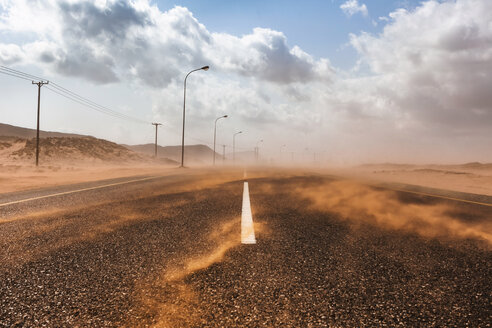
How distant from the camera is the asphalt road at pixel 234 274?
4.96 ft

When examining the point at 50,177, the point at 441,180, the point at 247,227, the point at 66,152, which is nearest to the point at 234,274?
the point at 247,227

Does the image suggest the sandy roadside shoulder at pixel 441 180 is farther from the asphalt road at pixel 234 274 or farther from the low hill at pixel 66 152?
the low hill at pixel 66 152

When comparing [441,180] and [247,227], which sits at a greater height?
[247,227]

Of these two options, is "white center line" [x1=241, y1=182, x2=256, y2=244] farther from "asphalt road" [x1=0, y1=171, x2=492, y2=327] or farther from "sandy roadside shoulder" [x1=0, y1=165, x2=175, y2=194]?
"sandy roadside shoulder" [x1=0, y1=165, x2=175, y2=194]

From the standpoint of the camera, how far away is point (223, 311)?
1555 mm

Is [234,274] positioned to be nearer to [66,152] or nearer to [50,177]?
[50,177]

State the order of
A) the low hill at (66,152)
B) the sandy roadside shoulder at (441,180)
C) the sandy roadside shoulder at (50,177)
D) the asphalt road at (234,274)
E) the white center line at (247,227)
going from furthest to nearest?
the low hill at (66,152) → the sandy roadside shoulder at (441,180) → the sandy roadside shoulder at (50,177) → the white center line at (247,227) → the asphalt road at (234,274)

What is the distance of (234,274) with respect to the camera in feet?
6.75

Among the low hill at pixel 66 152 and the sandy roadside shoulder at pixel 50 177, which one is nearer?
the sandy roadside shoulder at pixel 50 177

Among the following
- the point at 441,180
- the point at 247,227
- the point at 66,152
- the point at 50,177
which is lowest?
the point at 50,177

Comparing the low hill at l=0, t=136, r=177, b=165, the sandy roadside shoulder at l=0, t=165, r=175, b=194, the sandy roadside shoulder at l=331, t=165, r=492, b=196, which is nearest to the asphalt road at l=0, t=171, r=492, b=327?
the sandy roadside shoulder at l=0, t=165, r=175, b=194

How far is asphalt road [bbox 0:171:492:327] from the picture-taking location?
1512mm

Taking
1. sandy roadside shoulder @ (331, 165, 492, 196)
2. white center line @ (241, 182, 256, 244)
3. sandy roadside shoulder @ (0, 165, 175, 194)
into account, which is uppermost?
white center line @ (241, 182, 256, 244)

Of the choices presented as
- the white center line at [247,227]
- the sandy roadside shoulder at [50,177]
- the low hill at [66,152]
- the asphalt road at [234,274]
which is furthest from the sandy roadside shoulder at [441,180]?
the low hill at [66,152]
